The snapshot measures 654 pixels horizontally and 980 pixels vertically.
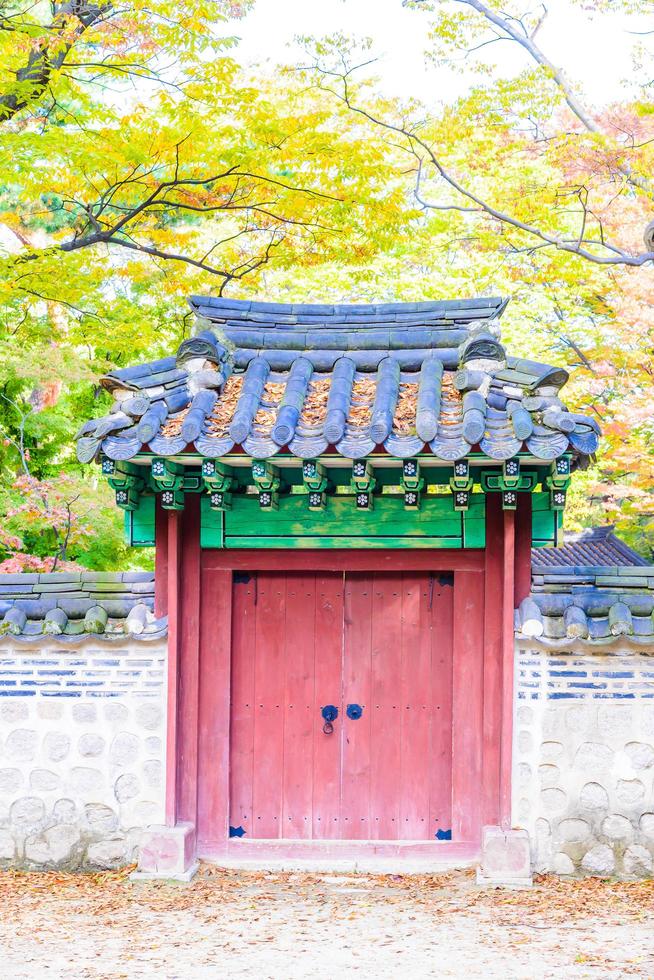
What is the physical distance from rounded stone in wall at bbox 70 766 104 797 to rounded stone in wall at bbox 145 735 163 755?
0.37 m

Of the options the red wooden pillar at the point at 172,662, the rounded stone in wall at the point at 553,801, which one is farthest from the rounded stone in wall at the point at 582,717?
the red wooden pillar at the point at 172,662

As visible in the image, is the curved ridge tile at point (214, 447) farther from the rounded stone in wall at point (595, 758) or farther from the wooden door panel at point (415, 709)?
the rounded stone in wall at point (595, 758)

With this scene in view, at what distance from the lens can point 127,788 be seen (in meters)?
6.77

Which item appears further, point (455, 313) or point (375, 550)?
point (455, 313)

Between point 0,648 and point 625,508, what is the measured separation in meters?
12.5

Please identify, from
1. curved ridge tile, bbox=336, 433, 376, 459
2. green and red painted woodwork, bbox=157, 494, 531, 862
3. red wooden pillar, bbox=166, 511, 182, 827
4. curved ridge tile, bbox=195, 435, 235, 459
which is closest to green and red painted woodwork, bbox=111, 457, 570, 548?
green and red painted woodwork, bbox=157, 494, 531, 862

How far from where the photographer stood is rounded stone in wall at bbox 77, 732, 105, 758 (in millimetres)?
6820

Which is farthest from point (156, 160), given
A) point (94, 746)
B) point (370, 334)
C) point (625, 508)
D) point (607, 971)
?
point (625, 508)

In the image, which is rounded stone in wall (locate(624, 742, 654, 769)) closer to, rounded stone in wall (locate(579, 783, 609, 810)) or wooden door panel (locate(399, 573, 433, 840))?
rounded stone in wall (locate(579, 783, 609, 810))

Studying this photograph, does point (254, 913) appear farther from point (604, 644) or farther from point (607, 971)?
point (604, 644)

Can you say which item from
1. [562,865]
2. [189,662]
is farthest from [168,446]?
[562,865]

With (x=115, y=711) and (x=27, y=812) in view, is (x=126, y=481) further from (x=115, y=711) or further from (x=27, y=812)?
(x=27, y=812)

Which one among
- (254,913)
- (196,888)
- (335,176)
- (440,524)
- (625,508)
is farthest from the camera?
(625,508)

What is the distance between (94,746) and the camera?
6824 millimetres
